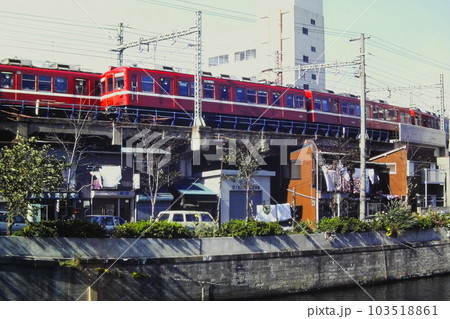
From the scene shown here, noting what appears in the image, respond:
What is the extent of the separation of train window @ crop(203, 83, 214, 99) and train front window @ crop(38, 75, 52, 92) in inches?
365

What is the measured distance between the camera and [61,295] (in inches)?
691

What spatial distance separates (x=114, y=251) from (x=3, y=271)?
354 cm

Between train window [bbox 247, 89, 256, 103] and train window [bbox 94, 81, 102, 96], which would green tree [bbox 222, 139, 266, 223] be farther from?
train window [bbox 94, 81, 102, 96]

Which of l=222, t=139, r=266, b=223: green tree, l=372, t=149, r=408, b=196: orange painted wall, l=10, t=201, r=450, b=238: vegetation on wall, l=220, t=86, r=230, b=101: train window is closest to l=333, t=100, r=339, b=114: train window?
l=372, t=149, r=408, b=196: orange painted wall

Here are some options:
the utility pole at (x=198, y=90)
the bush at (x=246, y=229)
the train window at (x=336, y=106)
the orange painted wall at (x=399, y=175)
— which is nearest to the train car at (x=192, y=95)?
the utility pole at (x=198, y=90)

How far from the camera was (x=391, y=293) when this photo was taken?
2327 centimetres

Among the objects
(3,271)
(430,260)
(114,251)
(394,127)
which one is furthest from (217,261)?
(394,127)

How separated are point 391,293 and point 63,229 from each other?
533 inches

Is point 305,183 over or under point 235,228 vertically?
over

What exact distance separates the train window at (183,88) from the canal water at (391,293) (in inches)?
631

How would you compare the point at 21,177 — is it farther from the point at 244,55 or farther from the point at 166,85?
the point at 244,55

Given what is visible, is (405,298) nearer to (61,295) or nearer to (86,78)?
(61,295)

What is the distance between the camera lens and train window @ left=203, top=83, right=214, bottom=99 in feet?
115

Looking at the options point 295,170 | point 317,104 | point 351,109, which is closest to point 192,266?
point 295,170
